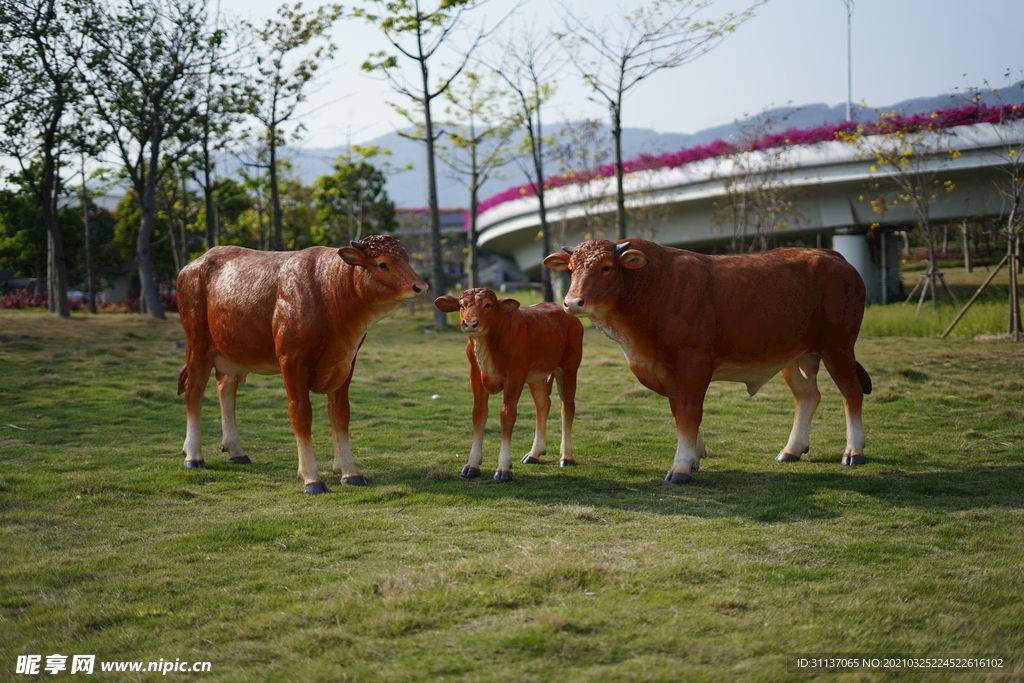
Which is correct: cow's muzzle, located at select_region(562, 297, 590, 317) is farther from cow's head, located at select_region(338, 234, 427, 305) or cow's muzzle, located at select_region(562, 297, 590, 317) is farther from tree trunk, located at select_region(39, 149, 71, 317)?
tree trunk, located at select_region(39, 149, 71, 317)

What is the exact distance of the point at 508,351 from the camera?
7.16 metres

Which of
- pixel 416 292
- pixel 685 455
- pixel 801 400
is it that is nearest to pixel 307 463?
pixel 416 292

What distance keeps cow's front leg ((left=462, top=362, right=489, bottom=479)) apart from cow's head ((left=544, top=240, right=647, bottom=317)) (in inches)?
46.2

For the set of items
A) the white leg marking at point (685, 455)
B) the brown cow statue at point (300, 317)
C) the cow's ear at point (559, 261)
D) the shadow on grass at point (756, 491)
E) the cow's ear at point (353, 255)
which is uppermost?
the cow's ear at point (353, 255)

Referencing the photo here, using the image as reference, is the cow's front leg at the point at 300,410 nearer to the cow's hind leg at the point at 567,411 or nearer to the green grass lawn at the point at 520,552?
the green grass lawn at the point at 520,552

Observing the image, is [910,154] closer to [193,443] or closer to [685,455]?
[685,455]

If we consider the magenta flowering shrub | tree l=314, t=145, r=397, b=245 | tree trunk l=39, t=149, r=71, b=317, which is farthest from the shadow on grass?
tree l=314, t=145, r=397, b=245

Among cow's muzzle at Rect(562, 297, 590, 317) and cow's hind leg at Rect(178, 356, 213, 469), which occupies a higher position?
cow's muzzle at Rect(562, 297, 590, 317)

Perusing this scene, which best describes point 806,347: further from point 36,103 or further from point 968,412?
point 36,103

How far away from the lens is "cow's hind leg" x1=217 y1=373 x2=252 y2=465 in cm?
805

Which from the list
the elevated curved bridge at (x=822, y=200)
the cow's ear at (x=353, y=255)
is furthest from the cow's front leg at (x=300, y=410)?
the elevated curved bridge at (x=822, y=200)

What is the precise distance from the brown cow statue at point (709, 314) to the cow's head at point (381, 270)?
125 centimetres

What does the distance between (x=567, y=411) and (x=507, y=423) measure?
91 centimetres

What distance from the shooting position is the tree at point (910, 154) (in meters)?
21.4
